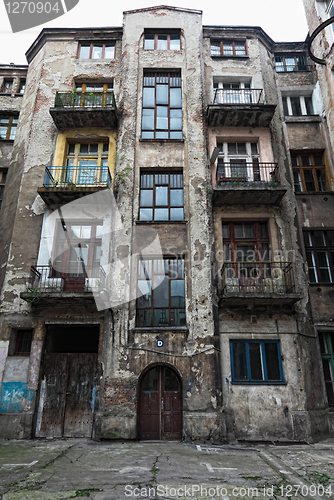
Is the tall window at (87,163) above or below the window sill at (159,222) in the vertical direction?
above

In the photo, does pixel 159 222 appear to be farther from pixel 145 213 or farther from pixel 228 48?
pixel 228 48

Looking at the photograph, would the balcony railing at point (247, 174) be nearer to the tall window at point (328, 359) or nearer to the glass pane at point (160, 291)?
the glass pane at point (160, 291)

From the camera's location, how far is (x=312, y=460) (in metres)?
7.95

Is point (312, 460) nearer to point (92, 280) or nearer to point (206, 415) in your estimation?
point (206, 415)

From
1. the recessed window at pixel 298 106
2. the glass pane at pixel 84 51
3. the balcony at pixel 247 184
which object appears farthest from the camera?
the glass pane at pixel 84 51

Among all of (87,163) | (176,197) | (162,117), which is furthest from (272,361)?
(162,117)

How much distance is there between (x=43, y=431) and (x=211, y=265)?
766 centimetres

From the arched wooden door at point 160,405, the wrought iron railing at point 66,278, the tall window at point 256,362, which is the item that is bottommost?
the arched wooden door at point 160,405

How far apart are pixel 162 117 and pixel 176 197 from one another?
381cm

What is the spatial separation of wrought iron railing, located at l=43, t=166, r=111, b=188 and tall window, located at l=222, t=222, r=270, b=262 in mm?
5047

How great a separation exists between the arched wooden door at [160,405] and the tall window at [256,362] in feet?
6.61

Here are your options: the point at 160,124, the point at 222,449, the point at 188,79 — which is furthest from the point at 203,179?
the point at 222,449

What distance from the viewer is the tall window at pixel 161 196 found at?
12.7 m

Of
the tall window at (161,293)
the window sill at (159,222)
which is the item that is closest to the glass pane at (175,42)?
the window sill at (159,222)
